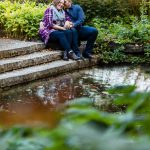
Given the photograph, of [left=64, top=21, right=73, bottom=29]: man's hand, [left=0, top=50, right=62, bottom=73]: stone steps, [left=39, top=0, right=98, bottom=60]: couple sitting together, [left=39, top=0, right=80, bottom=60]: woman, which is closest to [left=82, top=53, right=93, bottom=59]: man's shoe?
[left=39, top=0, right=98, bottom=60]: couple sitting together

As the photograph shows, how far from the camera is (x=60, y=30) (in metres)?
10.1

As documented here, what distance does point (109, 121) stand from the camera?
806 millimetres

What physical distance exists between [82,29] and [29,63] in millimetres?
1596

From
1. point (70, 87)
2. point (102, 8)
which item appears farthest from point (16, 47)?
point (102, 8)

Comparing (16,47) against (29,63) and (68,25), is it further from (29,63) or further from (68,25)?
(68,25)

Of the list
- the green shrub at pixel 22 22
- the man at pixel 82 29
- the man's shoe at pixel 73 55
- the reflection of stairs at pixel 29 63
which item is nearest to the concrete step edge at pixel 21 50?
the reflection of stairs at pixel 29 63

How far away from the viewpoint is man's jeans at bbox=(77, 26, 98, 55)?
34.4 feet

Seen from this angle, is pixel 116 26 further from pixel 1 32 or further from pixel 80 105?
pixel 80 105

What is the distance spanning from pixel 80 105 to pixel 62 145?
133mm

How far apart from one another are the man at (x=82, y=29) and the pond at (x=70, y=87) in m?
0.49

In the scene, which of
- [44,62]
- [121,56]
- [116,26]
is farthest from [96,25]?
[44,62]

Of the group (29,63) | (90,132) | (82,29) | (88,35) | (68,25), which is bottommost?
(29,63)

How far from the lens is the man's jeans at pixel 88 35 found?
1048 centimetres

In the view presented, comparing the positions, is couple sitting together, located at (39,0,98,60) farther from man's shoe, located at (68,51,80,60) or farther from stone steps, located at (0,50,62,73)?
stone steps, located at (0,50,62,73)
